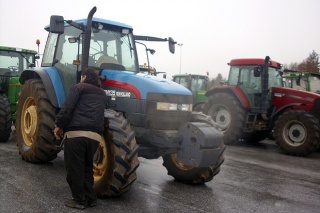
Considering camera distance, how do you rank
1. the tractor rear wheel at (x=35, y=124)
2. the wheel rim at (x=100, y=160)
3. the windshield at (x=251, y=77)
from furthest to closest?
the windshield at (x=251, y=77) → the tractor rear wheel at (x=35, y=124) → the wheel rim at (x=100, y=160)

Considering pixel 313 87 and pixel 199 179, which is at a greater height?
pixel 313 87

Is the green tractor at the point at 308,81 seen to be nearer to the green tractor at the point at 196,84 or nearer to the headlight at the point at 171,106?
the green tractor at the point at 196,84

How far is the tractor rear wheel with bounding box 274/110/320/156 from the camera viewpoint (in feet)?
30.2

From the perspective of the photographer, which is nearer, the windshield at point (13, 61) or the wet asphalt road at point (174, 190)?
the wet asphalt road at point (174, 190)

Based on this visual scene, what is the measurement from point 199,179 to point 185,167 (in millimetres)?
313

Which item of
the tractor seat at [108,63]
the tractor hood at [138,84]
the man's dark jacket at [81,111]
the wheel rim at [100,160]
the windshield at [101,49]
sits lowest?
the wheel rim at [100,160]

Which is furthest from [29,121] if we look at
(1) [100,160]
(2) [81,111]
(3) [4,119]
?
(2) [81,111]

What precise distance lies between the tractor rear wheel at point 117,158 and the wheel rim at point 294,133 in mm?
6237

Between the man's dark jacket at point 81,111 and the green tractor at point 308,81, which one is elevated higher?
the green tractor at point 308,81

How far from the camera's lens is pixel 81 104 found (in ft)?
14.6

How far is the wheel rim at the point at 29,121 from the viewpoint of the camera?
6.46 m

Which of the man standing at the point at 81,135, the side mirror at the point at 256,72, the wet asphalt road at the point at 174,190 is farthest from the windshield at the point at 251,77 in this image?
the man standing at the point at 81,135

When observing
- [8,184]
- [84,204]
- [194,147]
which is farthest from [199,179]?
[8,184]

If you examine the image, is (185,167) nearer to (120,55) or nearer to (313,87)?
(120,55)
